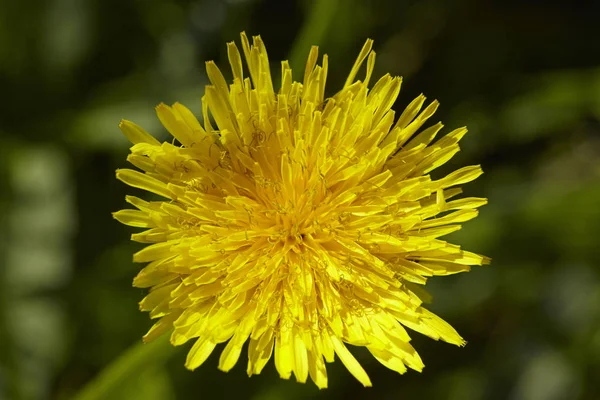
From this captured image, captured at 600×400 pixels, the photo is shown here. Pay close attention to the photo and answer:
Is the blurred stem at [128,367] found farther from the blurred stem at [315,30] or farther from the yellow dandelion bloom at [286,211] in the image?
the blurred stem at [315,30]

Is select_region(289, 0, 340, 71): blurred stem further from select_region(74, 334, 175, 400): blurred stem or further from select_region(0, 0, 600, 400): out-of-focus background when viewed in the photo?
select_region(74, 334, 175, 400): blurred stem

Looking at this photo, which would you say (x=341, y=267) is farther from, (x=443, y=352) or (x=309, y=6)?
(x=309, y=6)

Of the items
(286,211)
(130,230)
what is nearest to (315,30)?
(286,211)

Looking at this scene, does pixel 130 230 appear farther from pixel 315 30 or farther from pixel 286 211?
pixel 315 30

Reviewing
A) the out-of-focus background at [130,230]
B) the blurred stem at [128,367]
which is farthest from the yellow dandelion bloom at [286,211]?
the out-of-focus background at [130,230]

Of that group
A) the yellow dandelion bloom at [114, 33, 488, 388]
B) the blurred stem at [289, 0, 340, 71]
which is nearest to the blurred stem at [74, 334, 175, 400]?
the yellow dandelion bloom at [114, 33, 488, 388]

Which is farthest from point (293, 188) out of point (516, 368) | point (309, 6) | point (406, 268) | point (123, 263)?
point (516, 368)
